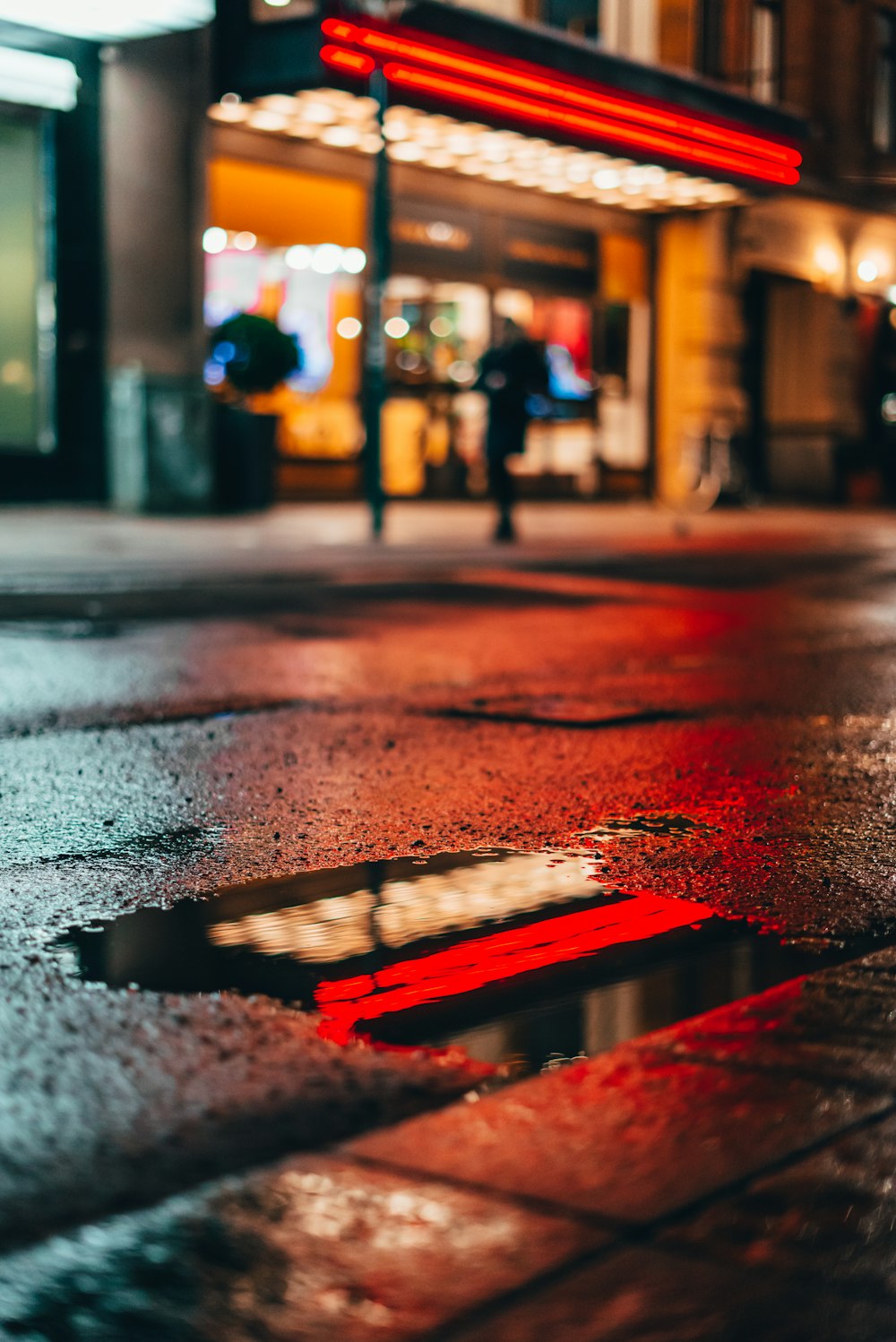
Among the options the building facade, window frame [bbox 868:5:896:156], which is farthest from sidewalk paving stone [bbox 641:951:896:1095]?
window frame [bbox 868:5:896:156]

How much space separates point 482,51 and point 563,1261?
20588 millimetres

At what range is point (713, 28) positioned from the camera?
93.5ft

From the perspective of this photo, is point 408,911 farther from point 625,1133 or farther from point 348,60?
point 348,60

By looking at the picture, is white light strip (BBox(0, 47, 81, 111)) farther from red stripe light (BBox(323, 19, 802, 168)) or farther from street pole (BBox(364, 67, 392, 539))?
street pole (BBox(364, 67, 392, 539))

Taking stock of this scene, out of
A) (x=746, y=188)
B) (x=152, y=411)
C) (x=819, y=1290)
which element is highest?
(x=746, y=188)

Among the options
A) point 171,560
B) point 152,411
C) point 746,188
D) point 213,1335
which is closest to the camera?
point 213,1335

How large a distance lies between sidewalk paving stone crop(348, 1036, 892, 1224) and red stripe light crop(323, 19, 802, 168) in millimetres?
18092

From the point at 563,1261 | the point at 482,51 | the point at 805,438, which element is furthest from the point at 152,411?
the point at 563,1261

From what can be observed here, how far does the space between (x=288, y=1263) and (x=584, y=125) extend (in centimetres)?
2219

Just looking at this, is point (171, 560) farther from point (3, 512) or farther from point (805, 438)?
point (805, 438)

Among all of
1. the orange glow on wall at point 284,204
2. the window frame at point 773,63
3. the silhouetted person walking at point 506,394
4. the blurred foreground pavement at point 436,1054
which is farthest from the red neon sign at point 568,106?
the blurred foreground pavement at point 436,1054

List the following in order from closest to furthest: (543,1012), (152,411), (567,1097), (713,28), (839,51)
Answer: (567,1097) < (543,1012) < (152,411) < (713,28) < (839,51)

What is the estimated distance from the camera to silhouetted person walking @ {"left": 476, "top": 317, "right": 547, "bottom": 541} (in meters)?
17.1

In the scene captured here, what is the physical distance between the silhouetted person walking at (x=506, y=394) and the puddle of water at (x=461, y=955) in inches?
532
